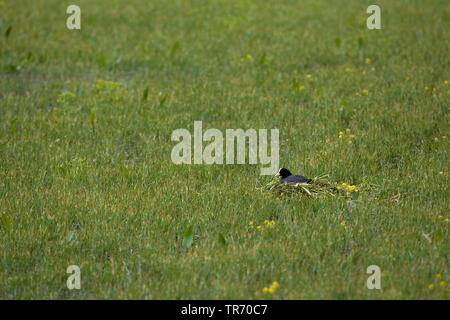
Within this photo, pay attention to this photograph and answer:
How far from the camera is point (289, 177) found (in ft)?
22.5

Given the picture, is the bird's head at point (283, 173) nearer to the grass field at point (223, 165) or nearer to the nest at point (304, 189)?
the nest at point (304, 189)

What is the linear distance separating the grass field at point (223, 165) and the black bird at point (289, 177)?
277 millimetres

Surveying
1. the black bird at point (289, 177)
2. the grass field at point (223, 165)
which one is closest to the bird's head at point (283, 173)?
the black bird at point (289, 177)

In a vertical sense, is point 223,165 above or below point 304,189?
above

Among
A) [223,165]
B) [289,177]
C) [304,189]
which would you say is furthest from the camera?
[223,165]

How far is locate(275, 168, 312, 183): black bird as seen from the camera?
6.82 m

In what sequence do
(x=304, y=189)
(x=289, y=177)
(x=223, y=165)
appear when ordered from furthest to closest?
(x=223, y=165)
(x=289, y=177)
(x=304, y=189)

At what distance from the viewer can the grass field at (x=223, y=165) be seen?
5.44 metres

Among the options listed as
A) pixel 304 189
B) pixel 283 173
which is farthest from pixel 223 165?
pixel 304 189

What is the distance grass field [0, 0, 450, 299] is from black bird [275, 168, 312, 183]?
28cm

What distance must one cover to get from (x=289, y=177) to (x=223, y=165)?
122cm

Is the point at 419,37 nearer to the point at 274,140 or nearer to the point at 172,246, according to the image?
the point at 274,140

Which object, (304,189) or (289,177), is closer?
(304,189)

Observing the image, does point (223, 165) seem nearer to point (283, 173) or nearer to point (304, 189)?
point (283, 173)
